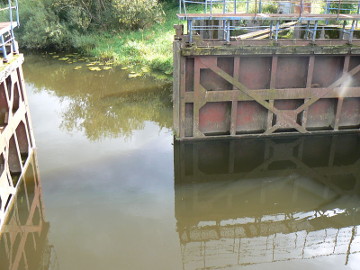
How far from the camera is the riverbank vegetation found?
28469mm

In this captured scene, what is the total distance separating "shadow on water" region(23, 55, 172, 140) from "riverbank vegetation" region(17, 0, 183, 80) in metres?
3.90

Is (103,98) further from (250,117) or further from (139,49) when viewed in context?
(139,49)

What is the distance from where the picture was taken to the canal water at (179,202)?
7926 millimetres

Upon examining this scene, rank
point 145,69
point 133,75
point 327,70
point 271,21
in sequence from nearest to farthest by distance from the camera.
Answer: point 271,21
point 327,70
point 133,75
point 145,69

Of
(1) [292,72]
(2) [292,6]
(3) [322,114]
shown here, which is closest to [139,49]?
(2) [292,6]

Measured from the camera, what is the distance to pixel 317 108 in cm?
1298

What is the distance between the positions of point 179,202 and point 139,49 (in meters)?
19.0

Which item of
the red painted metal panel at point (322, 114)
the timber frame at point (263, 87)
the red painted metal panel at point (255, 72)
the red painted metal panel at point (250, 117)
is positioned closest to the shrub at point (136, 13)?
the timber frame at point (263, 87)

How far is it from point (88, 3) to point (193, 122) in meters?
22.6

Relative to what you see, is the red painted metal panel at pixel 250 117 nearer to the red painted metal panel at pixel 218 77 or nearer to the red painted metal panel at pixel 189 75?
the red painted metal panel at pixel 218 77

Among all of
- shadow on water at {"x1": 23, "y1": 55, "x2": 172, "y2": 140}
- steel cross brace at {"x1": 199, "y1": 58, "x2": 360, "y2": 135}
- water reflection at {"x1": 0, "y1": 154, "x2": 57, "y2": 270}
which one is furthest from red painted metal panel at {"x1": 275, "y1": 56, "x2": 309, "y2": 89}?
water reflection at {"x1": 0, "y1": 154, "x2": 57, "y2": 270}

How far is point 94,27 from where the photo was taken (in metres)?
31.4

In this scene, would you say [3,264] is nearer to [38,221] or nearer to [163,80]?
[38,221]

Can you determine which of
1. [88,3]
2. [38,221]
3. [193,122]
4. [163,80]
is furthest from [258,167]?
[88,3]
